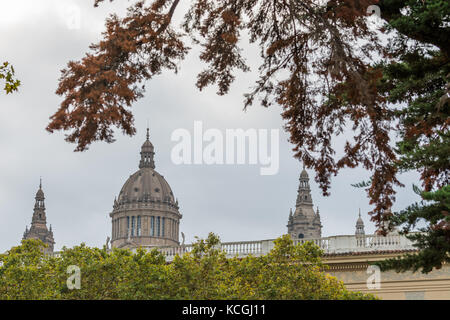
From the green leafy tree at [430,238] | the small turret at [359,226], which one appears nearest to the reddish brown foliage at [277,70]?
the green leafy tree at [430,238]

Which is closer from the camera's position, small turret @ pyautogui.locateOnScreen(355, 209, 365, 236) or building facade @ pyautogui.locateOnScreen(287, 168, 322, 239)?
building facade @ pyautogui.locateOnScreen(287, 168, 322, 239)

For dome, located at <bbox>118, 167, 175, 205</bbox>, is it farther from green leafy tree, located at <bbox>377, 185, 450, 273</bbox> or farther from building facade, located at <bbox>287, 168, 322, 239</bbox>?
green leafy tree, located at <bbox>377, 185, 450, 273</bbox>

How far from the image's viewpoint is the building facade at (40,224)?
155m

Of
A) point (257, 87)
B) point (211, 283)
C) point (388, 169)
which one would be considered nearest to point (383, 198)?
point (388, 169)

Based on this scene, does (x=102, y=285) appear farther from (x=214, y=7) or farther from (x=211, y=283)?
(x=214, y=7)

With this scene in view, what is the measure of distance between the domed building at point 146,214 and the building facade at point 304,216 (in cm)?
2102

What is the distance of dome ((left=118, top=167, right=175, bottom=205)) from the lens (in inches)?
6083

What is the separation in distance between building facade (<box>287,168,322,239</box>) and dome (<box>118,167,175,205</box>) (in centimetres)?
2251

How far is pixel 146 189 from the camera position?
15525 cm

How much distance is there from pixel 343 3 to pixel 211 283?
14.3 metres

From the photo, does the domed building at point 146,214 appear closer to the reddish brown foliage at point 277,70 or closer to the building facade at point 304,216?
the building facade at point 304,216

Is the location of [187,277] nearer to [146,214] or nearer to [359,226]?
[146,214]

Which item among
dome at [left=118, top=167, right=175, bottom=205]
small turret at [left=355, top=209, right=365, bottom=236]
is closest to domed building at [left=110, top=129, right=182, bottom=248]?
dome at [left=118, top=167, right=175, bottom=205]

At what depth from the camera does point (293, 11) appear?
14.2m
